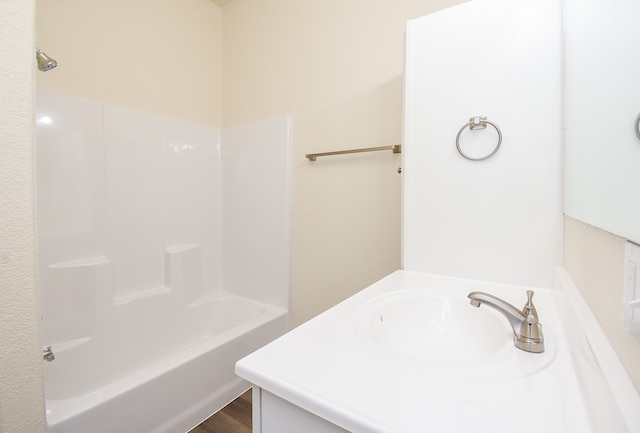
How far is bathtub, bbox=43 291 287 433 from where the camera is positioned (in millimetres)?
1089

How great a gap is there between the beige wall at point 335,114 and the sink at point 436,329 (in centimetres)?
63

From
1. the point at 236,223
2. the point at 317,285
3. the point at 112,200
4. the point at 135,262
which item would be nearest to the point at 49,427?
the point at 135,262

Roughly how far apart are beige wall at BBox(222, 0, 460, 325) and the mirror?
0.74 m

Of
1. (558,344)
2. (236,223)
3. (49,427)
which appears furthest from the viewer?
(236,223)

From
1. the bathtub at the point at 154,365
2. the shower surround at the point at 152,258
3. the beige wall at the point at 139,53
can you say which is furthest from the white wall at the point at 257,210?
the beige wall at the point at 139,53

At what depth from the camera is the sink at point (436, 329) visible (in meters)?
0.66

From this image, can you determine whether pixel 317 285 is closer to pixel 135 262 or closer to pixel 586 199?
pixel 135 262

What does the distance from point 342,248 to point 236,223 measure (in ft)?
2.93

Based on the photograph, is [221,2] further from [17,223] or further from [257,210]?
[17,223]

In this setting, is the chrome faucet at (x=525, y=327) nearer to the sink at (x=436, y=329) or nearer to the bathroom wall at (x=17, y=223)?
the sink at (x=436, y=329)

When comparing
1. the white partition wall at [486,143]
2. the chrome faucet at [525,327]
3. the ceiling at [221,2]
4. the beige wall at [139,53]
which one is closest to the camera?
the chrome faucet at [525,327]

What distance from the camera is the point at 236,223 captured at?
217 centimetres

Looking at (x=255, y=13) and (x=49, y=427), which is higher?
(x=255, y=13)

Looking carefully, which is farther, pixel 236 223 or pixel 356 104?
pixel 236 223
